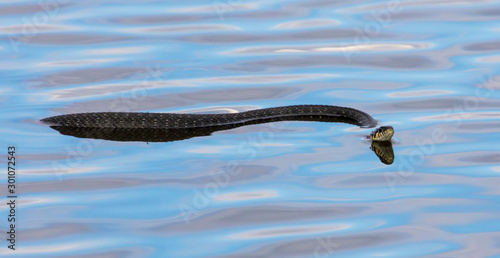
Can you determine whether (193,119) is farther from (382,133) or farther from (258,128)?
(382,133)

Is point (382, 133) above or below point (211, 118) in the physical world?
below

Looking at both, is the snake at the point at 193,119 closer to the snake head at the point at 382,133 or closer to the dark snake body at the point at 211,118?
the dark snake body at the point at 211,118

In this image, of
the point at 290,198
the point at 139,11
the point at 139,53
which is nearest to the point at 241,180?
the point at 290,198

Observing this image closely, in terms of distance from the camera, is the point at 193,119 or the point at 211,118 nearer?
the point at 193,119

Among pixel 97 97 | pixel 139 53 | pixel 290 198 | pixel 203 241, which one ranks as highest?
pixel 139 53

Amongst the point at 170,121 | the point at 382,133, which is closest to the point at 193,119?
the point at 170,121

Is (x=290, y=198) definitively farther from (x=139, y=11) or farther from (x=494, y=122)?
(x=139, y=11)

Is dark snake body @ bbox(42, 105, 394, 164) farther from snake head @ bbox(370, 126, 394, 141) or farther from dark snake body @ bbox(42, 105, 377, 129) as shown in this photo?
snake head @ bbox(370, 126, 394, 141)
